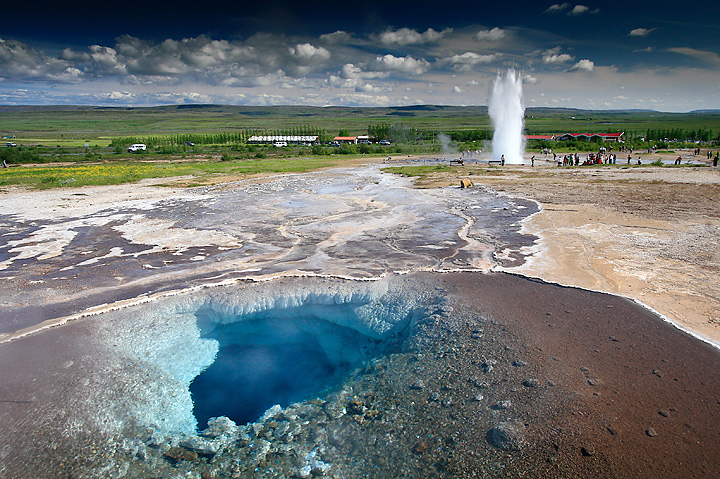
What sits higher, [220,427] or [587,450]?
[587,450]

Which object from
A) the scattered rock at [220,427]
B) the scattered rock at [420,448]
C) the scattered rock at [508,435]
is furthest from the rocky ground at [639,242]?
the scattered rock at [220,427]

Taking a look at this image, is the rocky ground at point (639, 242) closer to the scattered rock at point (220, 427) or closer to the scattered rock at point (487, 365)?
the scattered rock at point (487, 365)

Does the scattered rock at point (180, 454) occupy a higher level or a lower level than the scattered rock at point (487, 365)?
lower

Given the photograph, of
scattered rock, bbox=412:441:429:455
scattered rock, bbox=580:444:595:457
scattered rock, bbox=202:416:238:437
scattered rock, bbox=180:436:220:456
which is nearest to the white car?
scattered rock, bbox=202:416:238:437

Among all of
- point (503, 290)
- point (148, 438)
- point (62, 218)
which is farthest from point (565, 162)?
point (148, 438)

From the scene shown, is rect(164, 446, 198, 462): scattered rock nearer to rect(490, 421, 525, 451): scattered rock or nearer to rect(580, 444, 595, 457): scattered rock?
rect(490, 421, 525, 451): scattered rock

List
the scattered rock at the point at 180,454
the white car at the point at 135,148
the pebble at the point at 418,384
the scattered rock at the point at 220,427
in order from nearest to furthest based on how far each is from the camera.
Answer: the scattered rock at the point at 180,454, the scattered rock at the point at 220,427, the pebble at the point at 418,384, the white car at the point at 135,148

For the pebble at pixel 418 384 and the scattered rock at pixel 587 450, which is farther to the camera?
the pebble at pixel 418 384

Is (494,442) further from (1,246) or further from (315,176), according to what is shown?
(315,176)

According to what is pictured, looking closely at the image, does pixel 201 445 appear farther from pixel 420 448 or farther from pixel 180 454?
pixel 420 448

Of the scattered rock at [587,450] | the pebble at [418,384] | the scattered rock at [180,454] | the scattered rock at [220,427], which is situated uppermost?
the scattered rock at [587,450]

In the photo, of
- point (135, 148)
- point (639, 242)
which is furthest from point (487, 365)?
point (135, 148)
